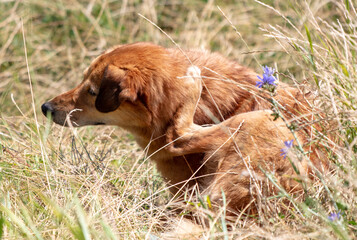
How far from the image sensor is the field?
8.89 ft

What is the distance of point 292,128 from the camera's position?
2.67 m

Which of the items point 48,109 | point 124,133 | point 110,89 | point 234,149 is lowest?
point 124,133

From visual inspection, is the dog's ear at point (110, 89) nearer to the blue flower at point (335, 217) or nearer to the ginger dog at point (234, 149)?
the ginger dog at point (234, 149)

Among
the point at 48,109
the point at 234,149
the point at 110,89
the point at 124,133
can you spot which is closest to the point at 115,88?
the point at 110,89

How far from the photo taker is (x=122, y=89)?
3.46 metres

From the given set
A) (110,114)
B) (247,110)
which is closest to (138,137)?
(110,114)

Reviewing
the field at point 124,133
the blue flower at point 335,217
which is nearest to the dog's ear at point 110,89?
the field at point 124,133

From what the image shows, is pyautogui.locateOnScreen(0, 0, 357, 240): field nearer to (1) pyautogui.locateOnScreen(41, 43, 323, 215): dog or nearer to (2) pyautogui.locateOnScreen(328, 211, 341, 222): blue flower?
(2) pyautogui.locateOnScreen(328, 211, 341, 222): blue flower

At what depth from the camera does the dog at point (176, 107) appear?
336 cm

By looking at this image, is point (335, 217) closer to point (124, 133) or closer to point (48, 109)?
point (48, 109)

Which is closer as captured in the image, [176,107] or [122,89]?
[122,89]

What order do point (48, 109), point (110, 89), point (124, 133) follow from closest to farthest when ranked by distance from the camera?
1. point (110, 89)
2. point (48, 109)
3. point (124, 133)

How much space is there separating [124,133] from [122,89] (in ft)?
6.00

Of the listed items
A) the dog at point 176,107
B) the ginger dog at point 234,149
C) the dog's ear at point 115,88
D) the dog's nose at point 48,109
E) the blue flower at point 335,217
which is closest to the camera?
the blue flower at point 335,217
